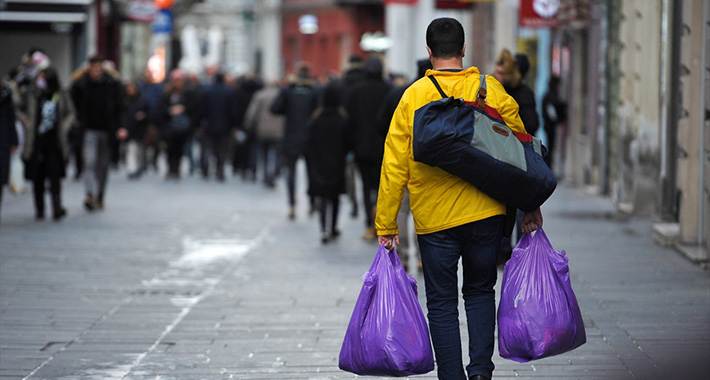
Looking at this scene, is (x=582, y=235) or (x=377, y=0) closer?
(x=582, y=235)

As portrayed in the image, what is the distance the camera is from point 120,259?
1445 centimetres

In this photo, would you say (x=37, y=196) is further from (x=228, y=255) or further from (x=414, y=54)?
(x=414, y=54)

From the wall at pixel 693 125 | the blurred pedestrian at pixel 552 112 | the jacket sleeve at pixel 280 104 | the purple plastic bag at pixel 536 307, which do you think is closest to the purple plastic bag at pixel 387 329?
the purple plastic bag at pixel 536 307

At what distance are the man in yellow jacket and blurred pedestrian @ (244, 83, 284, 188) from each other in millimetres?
18190

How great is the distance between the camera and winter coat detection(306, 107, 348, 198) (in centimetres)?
1619

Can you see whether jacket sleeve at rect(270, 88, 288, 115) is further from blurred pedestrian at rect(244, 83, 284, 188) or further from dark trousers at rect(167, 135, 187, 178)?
dark trousers at rect(167, 135, 187, 178)

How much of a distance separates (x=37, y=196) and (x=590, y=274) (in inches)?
301

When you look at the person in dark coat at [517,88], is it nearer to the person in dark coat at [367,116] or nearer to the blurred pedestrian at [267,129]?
the person in dark coat at [367,116]

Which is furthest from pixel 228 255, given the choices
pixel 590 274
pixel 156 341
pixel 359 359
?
pixel 359 359

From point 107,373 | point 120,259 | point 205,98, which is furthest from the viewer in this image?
point 205,98

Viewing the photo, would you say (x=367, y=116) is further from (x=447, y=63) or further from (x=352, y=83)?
(x=447, y=63)

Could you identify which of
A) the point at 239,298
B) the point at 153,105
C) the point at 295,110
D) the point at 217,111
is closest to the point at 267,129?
the point at 217,111

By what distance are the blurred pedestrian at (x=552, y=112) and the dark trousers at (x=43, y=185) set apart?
10.0m

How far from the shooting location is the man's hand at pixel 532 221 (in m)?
7.15
